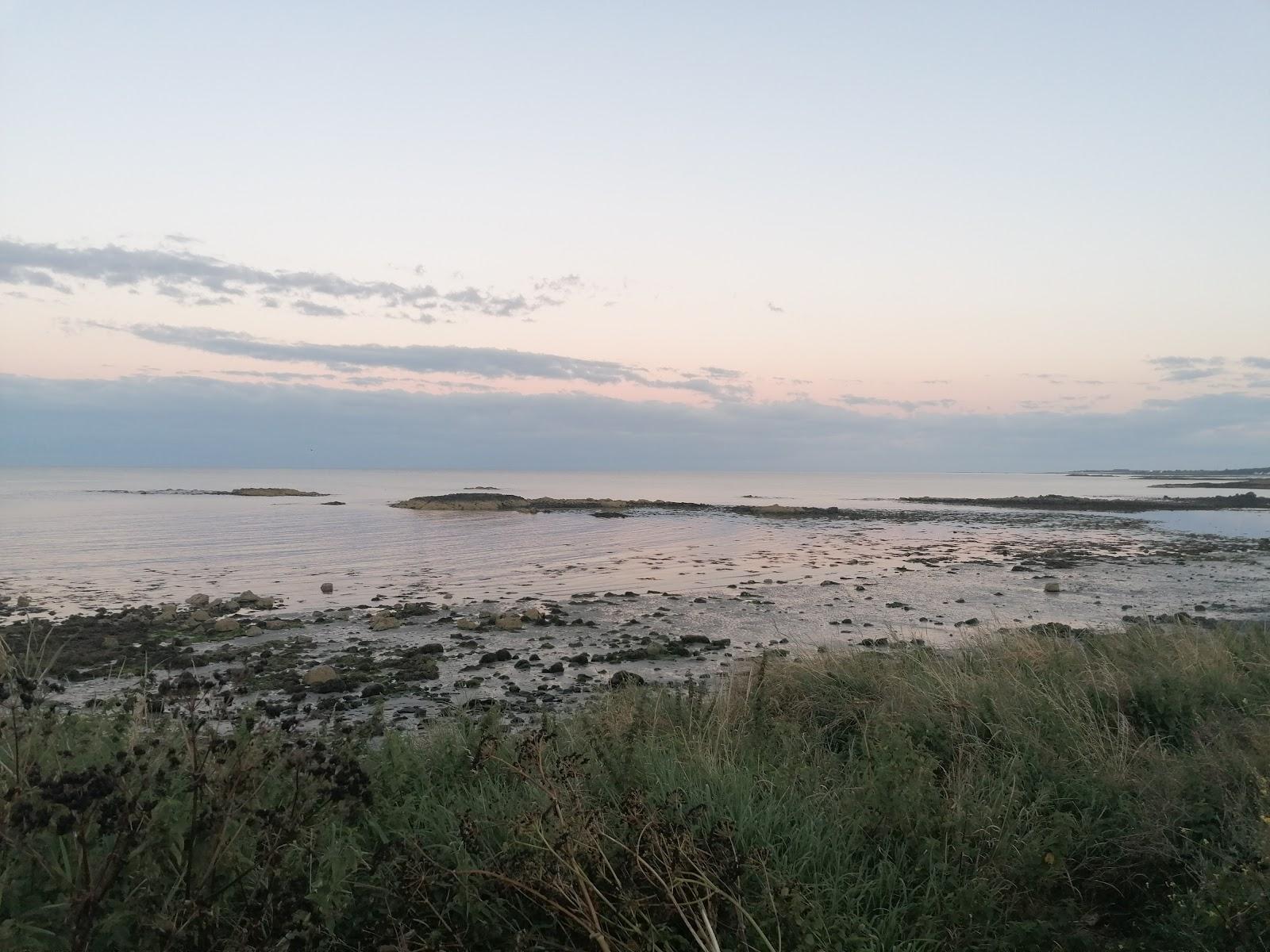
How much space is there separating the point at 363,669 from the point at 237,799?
439 inches

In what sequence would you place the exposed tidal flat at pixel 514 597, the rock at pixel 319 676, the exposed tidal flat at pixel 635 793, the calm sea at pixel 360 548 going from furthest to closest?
the calm sea at pixel 360 548
the exposed tidal flat at pixel 514 597
the rock at pixel 319 676
the exposed tidal flat at pixel 635 793

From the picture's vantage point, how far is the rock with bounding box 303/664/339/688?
1277 cm

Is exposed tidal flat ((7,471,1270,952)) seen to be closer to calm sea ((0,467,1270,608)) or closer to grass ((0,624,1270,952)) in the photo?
grass ((0,624,1270,952))

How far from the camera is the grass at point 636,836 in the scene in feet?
9.65

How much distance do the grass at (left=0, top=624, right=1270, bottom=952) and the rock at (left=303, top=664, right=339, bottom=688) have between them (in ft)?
22.6

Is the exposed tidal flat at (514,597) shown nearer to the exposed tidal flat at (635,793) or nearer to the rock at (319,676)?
the rock at (319,676)

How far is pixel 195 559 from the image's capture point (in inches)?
1135

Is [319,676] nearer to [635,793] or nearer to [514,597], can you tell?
[514,597]

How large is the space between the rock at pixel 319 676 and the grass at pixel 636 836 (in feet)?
22.6

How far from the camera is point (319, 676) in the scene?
12.9m

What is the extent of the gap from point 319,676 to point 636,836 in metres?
10.8

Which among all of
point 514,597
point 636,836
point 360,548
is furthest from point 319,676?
point 360,548

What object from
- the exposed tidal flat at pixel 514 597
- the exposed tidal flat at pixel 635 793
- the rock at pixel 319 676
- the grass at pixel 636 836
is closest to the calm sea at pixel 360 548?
the exposed tidal flat at pixel 514 597

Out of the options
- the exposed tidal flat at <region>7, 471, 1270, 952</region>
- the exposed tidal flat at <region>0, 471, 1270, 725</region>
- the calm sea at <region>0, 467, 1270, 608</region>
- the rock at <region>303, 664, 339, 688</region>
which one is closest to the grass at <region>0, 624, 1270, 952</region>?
the exposed tidal flat at <region>7, 471, 1270, 952</region>
